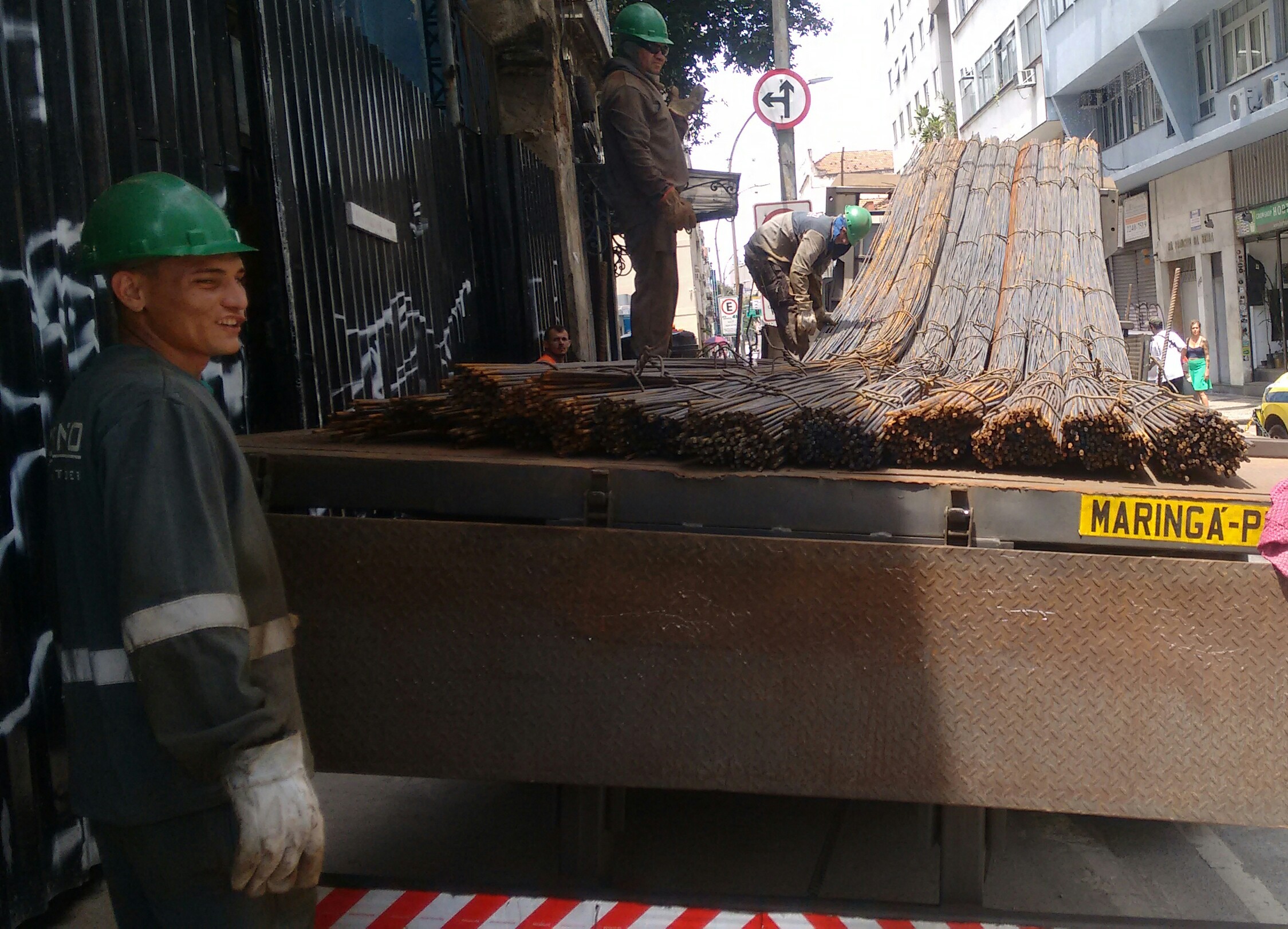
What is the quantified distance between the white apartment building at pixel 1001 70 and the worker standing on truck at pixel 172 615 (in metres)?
28.2

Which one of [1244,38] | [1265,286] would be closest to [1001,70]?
[1244,38]

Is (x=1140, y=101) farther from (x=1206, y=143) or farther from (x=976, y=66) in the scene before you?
(x=976, y=66)

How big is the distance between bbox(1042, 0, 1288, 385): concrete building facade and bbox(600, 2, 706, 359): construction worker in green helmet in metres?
17.0

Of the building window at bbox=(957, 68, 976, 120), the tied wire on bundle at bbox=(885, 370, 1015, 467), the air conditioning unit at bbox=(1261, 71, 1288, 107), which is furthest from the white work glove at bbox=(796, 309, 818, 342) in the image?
the building window at bbox=(957, 68, 976, 120)

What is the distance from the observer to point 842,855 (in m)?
3.72

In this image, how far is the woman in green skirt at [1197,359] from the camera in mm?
18594

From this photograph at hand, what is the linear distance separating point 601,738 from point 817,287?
658cm

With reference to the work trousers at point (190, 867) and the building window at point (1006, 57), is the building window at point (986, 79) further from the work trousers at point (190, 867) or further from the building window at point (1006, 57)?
the work trousers at point (190, 867)

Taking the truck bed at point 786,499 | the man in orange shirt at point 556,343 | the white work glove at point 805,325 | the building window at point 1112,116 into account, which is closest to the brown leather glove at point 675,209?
the man in orange shirt at point 556,343

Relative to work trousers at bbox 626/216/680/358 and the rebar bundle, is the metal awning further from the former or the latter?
the rebar bundle

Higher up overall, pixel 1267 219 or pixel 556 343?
pixel 1267 219

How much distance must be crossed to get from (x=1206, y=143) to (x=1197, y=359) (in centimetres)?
648

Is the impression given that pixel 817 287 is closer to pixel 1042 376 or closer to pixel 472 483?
pixel 1042 376

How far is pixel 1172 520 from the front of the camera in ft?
8.05
